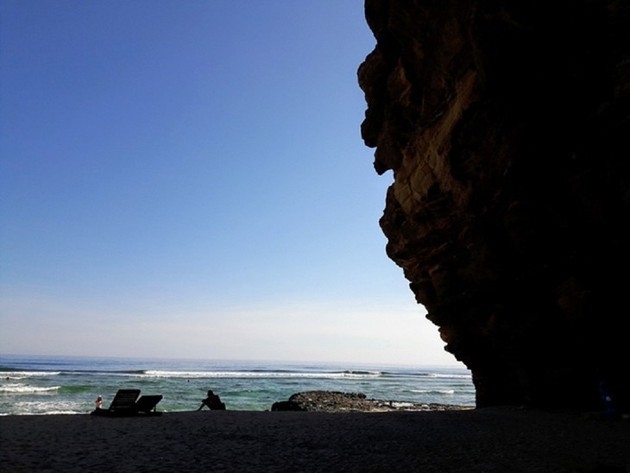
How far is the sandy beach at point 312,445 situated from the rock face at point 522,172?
13.6ft

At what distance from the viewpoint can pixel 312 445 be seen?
452 inches

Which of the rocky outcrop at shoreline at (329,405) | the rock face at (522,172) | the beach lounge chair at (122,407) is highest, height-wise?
the rock face at (522,172)

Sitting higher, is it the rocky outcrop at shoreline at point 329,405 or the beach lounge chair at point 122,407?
the beach lounge chair at point 122,407

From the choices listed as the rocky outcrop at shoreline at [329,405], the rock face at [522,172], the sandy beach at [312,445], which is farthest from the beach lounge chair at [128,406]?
the rock face at [522,172]

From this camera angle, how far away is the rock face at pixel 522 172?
15.4 meters

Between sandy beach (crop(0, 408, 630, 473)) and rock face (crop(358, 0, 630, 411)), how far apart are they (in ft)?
13.6

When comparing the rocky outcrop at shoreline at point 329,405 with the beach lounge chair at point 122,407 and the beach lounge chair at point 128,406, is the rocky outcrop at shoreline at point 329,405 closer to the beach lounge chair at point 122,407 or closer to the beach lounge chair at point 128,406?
the beach lounge chair at point 128,406

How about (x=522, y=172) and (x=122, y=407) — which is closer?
(x=122, y=407)

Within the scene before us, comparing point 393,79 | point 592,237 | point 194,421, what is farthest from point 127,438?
point 393,79

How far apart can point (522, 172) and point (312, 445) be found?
13.9 m

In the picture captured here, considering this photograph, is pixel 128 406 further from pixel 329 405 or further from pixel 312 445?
pixel 329 405

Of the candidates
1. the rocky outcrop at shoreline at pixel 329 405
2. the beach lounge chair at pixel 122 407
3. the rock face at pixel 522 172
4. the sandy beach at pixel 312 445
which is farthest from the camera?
the rocky outcrop at shoreline at pixel 329 405

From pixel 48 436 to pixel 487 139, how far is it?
1902cm

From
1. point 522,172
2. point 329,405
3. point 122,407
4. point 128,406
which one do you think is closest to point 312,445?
point 128,406
